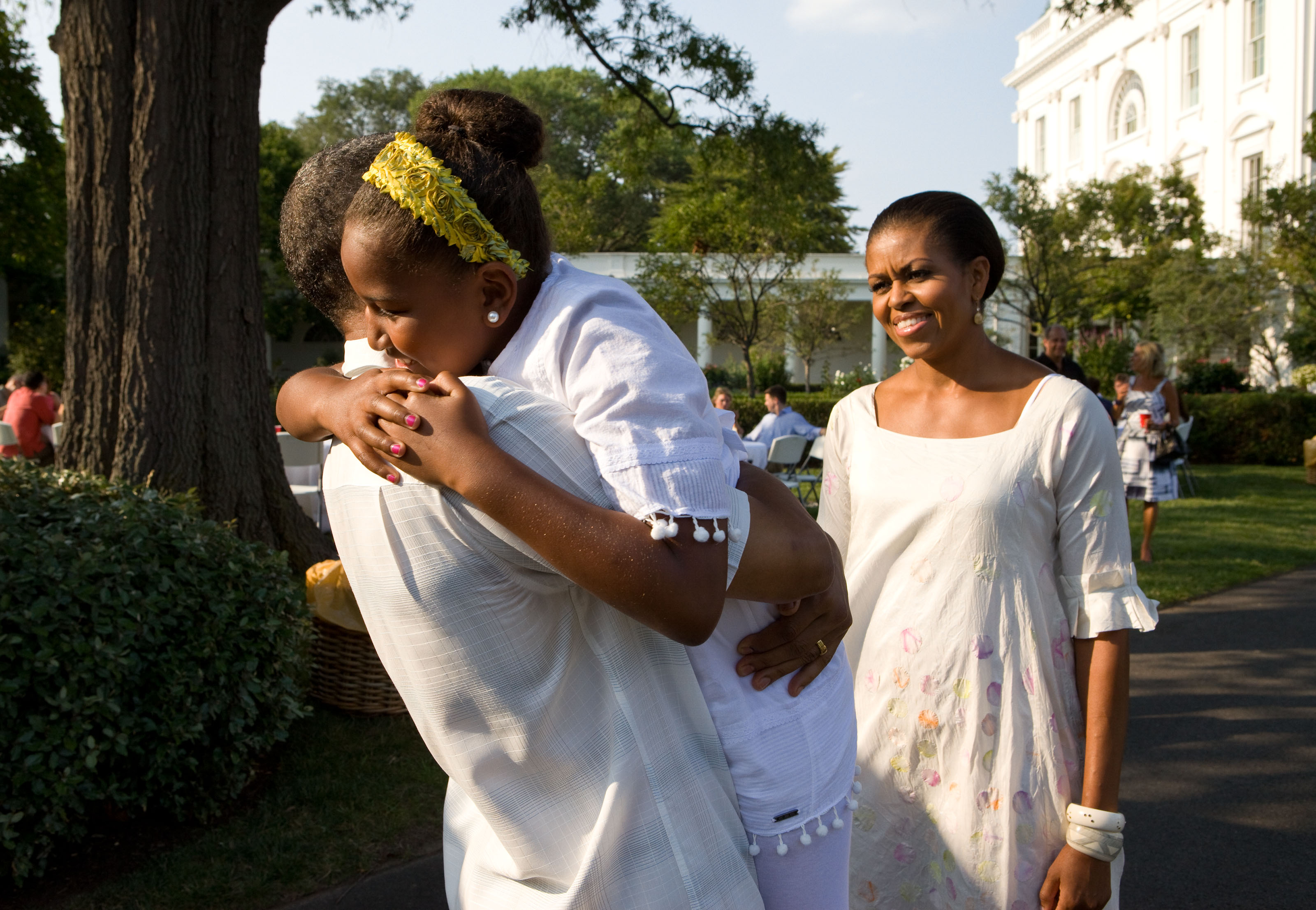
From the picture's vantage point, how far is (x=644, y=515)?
3.16 feet

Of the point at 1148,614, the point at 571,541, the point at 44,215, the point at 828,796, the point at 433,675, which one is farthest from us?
the point at 44,215

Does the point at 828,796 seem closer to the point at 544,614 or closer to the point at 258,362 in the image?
the point at 544,614

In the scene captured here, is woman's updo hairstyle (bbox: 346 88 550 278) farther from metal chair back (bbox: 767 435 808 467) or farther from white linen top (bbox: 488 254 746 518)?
metal chair back (bbox: 767 435 808 467)

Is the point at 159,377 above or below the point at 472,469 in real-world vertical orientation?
above

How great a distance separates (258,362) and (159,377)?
1.90 feet

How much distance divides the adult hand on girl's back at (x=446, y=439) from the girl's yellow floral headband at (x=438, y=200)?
164mm

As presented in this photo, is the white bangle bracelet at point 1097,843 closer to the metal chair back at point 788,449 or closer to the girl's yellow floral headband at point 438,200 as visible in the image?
the girl's yellow floral headband at point 438,200

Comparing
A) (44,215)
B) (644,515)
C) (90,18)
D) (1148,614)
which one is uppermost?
(44,215)

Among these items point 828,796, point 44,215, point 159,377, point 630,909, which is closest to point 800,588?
point 828,796

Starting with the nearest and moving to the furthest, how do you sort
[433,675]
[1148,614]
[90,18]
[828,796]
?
[433,675], [828,796], [1148,614], [90,18]

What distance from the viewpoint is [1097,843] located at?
70.4 inches

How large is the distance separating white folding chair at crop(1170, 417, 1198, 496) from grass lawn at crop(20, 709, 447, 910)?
9328 mm

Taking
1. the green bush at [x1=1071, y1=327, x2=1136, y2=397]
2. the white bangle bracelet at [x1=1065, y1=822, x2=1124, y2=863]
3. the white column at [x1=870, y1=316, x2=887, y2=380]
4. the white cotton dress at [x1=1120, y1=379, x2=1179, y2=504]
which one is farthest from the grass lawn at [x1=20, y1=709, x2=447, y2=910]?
the white column at [x1=870, y1=316, x2=887, y2=380]

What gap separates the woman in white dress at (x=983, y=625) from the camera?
6.10ft
